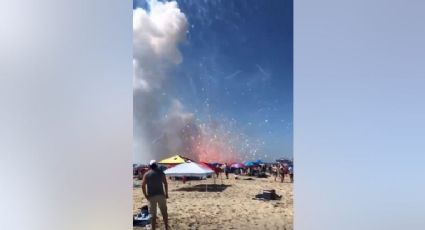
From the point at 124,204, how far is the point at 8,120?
1063mm

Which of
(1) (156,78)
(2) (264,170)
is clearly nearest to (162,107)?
(1) (156,78)

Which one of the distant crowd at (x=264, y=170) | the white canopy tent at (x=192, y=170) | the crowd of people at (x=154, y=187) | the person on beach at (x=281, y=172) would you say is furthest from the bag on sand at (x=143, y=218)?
the person on beach at (x=281, y=172)

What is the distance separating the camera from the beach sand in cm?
329

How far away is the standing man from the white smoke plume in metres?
0.10

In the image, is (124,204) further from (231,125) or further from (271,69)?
(271,69)

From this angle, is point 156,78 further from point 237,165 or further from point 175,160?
point 237,165

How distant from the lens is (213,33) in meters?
3.45

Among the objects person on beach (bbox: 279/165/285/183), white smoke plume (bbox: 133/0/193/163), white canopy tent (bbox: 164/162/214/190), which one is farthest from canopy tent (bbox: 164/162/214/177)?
person on beach (bbox: 279/165/285/183)

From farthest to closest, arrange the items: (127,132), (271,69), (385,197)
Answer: (127,132), (271,69), (385,197)

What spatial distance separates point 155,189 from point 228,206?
573mm

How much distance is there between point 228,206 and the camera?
11.1ft

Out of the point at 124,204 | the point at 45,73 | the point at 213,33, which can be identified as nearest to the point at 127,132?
the point at 124,204

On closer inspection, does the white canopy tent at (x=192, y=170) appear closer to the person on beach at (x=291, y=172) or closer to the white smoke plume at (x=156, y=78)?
the white smoke plume at (x=156, y=78)

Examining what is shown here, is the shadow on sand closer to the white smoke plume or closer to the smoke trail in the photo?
the smoke trail
